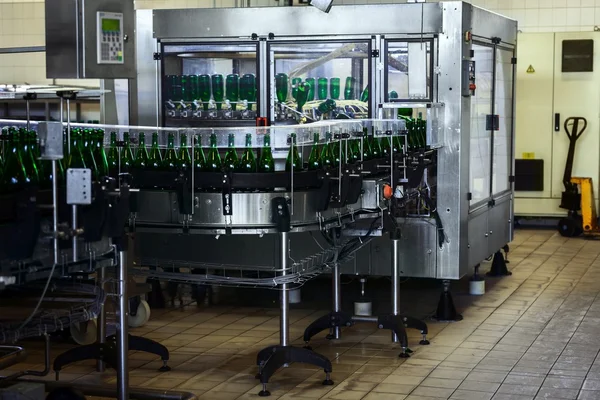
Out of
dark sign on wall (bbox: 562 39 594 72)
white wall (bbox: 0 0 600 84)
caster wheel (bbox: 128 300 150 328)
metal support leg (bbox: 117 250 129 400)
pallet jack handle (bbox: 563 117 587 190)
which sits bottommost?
caster wheel (bbox: 128 300 150 328)

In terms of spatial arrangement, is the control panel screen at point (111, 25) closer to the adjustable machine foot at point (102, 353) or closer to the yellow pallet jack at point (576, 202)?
the adjustable machine foot at point (102, 353)

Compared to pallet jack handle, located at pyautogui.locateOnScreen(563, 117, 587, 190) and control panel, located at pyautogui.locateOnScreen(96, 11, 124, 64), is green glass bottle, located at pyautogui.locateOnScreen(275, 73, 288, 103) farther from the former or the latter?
pallet jack handle, located at pyautogui.locateOnScreen(563, 117, 587, 190)

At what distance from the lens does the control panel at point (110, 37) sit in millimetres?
4066

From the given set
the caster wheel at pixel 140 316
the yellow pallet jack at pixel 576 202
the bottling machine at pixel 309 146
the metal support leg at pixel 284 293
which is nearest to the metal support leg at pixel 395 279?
the bottling machine at pixel 309 146

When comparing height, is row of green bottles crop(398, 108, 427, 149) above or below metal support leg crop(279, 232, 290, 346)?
above

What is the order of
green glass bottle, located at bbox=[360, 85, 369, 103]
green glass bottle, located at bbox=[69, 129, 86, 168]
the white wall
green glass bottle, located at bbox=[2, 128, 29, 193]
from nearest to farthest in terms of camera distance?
1. green glass bottle, located at bbox=[2, 128, 29, 193]
2. green glass bottle, located at bbox=[69, 129, 86, 168]
3. green glass bottle, located at bbox=[360, 85, 369, 103]
4. the white wall

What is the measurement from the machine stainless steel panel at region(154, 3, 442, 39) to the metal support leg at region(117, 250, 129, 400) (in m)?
2.68

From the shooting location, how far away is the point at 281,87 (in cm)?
657

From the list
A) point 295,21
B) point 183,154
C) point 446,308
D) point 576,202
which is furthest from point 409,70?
point 576,202

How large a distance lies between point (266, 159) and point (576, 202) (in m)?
5.48

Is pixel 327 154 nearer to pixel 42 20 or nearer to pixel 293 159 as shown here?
pixel 293 159

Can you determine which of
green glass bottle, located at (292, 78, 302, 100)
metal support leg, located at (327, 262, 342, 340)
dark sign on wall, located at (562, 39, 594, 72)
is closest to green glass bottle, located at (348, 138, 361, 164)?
metal support leg, located at (327, 262, 342, 340)

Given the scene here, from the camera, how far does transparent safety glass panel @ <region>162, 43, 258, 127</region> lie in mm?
6648

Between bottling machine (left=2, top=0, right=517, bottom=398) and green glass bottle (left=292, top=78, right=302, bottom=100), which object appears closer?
bottling machine (left=2, top=0, right=517, bottom=398)
